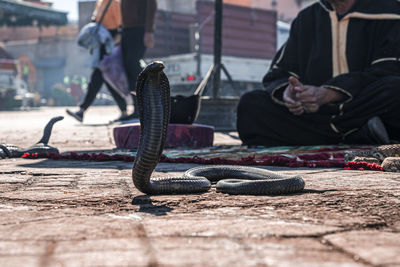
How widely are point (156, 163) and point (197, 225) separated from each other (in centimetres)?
52

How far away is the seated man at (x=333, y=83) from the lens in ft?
15.7

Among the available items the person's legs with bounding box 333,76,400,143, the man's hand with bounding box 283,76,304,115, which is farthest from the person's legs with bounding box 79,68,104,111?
the person's legs with bounding box 333,76,400,143

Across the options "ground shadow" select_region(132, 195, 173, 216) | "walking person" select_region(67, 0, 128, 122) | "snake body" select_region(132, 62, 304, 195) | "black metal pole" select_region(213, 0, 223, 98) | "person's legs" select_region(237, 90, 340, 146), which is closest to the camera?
"ground shadow" select_region(132, 195, 173, 216)

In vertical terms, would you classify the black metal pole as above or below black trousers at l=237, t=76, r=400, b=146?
above

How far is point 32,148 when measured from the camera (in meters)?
4.42

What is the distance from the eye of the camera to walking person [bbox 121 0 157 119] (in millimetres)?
7855

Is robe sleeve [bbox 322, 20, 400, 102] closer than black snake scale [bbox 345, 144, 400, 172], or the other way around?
black snake scale [bbox 345, 144, 400, 172]

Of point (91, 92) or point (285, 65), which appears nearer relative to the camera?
point (285, 65)

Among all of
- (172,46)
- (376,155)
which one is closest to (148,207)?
(376,155)

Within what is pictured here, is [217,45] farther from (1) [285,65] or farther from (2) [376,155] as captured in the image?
(2) [376,155]

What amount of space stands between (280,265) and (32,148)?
11.5ft

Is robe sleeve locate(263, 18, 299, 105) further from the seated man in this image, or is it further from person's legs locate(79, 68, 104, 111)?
person's legs locate(79, 68, 104, 111)

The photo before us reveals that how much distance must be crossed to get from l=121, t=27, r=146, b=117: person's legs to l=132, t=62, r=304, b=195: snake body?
5.44m

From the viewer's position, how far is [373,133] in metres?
4.76
